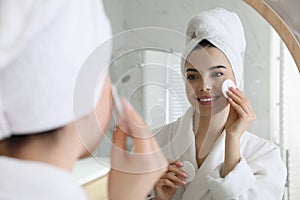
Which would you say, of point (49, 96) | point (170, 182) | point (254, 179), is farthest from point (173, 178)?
point (49, 96)

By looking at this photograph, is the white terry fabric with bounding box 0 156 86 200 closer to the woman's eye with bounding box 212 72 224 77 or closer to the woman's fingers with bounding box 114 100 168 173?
the woman's fingers with bounding box 114 100 168 173

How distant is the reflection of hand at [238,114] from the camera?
70cm

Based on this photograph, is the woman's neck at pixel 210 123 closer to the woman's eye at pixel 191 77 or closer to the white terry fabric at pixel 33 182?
the woman's eye at pixel 191 77

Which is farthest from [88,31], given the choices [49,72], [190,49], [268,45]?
[268,45]

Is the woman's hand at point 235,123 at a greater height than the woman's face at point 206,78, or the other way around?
the woman's face at point 206,78

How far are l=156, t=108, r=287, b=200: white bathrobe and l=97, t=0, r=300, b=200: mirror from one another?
1cm

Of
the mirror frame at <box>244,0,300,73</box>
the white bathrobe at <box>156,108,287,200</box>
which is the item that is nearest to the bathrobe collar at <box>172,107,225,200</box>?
the white bathrobe at <box>156,108,287,200</box>

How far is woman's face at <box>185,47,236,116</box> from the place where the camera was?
0.67 meters

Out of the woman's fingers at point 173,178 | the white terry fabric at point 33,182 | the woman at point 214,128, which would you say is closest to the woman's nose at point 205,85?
the woman at point 214,128

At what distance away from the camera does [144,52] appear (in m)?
0.65

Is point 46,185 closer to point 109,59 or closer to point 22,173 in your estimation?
point 22,173

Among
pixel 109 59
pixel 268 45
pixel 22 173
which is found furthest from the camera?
pixel 268 45

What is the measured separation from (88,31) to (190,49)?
0.53ft

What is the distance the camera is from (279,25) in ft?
2.43
